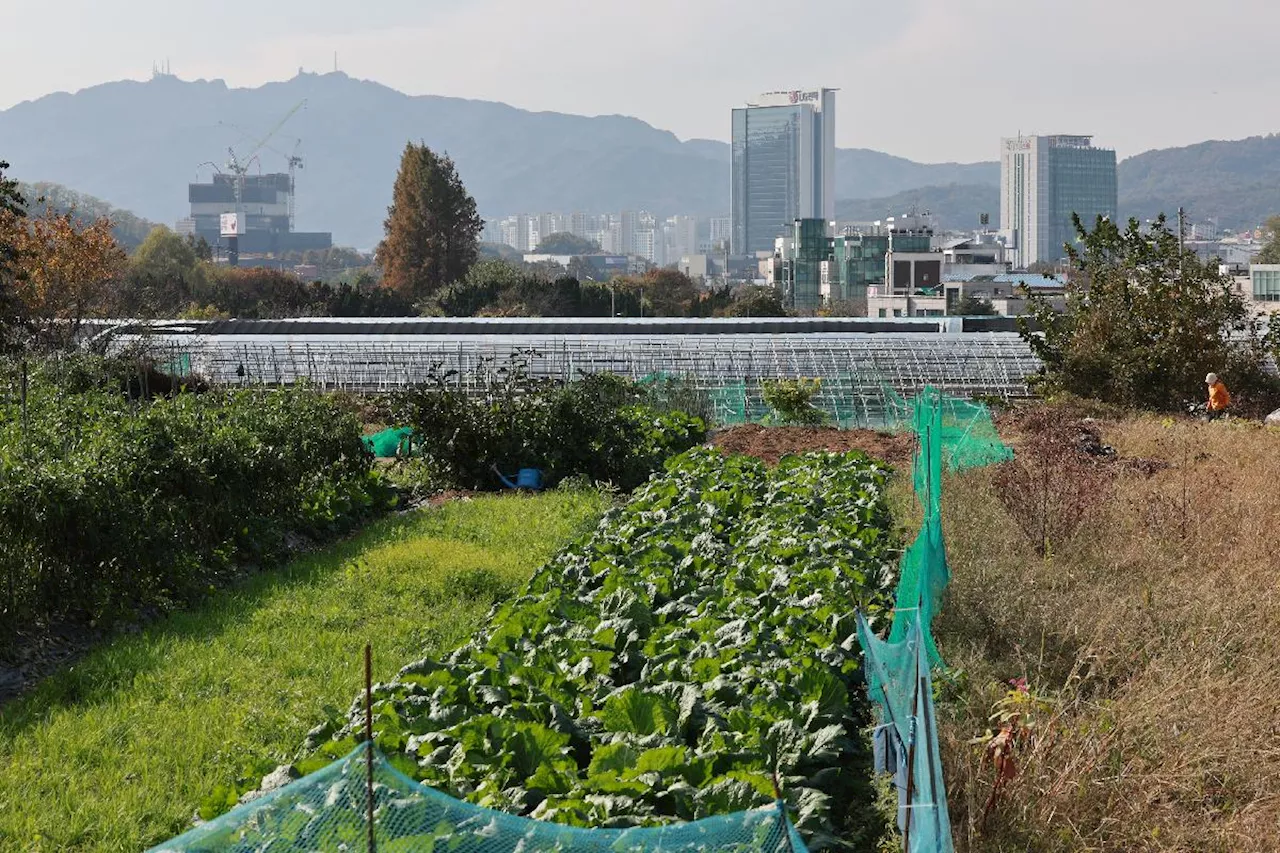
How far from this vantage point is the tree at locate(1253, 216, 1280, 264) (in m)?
107

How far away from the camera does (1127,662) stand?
7.23m

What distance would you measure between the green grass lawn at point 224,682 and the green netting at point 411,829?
1.58 metres

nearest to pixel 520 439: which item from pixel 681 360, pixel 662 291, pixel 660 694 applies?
pixel 660 694

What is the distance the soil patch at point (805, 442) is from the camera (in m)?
16.6

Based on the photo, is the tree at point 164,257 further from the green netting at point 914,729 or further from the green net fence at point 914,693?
the green netting at point 914,729

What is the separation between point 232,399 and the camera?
14016 millimetres

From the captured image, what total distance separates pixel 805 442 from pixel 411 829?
13.6 meters

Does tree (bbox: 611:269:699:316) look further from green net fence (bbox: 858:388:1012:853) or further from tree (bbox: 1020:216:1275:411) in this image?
green net fence (bbox: 858:388:1012:853)

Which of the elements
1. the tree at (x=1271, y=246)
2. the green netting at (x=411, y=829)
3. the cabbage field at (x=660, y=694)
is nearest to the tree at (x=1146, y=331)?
the cabbage field at (x=660, y=694)

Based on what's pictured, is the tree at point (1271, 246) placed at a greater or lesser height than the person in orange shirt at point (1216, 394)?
greater

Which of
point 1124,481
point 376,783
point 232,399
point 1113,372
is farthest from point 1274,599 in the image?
point 1113,372

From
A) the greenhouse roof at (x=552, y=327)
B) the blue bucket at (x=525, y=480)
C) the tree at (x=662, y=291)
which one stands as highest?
the tree at (x=662, y=291)

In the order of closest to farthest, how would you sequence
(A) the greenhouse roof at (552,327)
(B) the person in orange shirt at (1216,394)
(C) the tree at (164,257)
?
(B) the person in orange shirt at (1216,394) < (A) the greenhouse roof at (552,327) < (C) the tree at (164,257)

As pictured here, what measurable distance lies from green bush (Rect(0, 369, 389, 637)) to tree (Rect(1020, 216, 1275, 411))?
12855 mm
